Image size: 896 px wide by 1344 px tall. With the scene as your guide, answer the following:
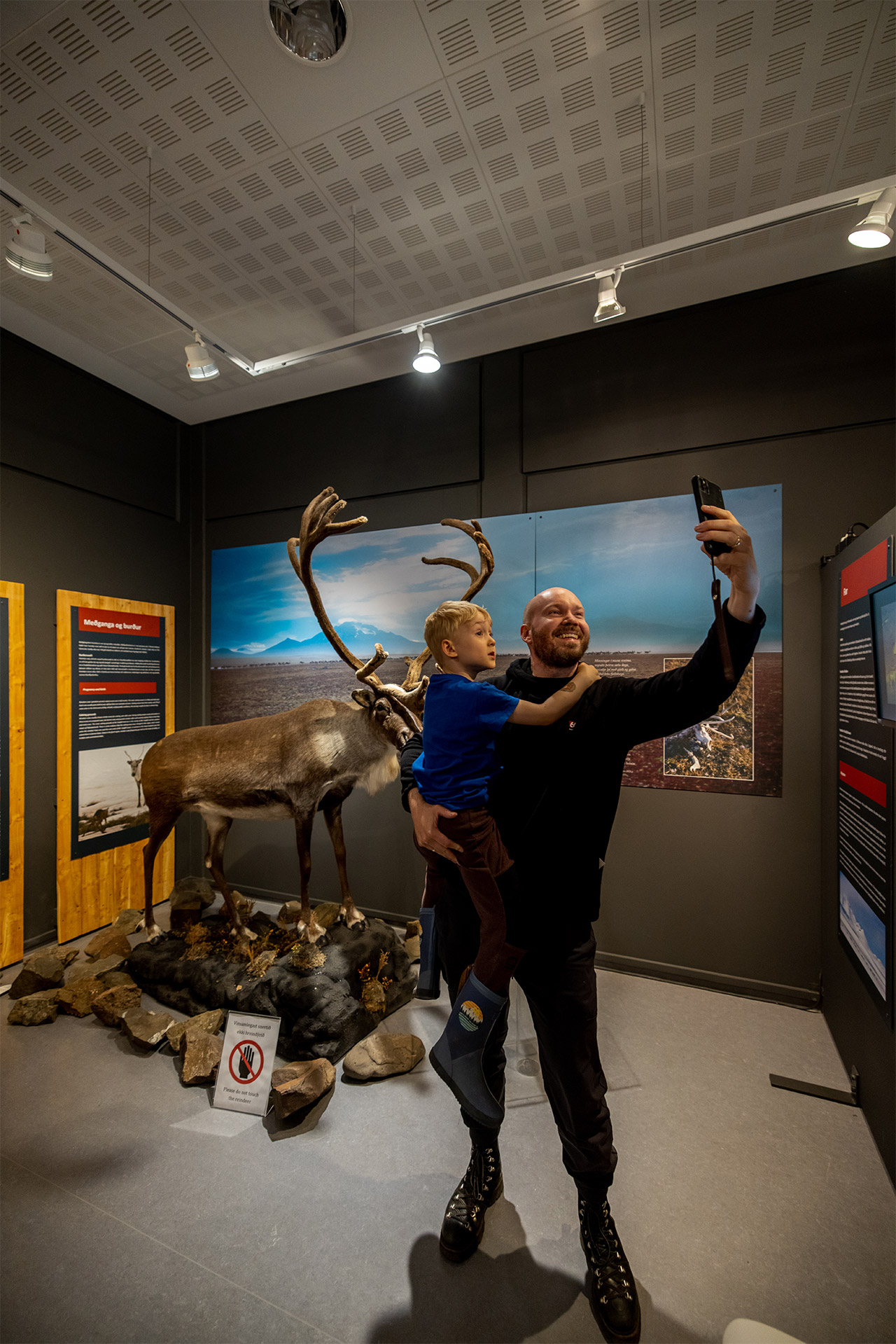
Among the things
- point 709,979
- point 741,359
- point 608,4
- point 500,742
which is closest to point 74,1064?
point 500,742

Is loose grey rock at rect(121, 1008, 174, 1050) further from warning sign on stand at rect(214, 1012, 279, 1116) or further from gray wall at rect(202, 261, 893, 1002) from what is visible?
gray wall at rect(202, 261, 893, 1002)

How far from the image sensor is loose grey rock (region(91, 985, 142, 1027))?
2789 mm

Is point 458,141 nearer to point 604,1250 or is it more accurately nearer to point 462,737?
point 462,737

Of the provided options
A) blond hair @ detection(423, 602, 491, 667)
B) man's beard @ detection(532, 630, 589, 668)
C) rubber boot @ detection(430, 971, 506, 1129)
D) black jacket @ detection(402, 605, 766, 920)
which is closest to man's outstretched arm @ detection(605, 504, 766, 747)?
black jacket @ detection(402, 605, 766, 920)

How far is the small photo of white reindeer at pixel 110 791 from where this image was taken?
12.7ft

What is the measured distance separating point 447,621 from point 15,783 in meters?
3.30

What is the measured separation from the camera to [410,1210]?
6.02 ft

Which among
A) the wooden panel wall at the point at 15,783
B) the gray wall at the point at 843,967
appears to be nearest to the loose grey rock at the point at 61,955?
the wooden panel wall at the point at 15,783

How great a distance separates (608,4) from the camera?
6.18 ft

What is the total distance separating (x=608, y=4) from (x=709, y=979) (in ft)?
13.3

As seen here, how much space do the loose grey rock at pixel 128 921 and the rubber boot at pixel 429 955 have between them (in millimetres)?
2651

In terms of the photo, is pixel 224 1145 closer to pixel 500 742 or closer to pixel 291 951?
pixel 291 951

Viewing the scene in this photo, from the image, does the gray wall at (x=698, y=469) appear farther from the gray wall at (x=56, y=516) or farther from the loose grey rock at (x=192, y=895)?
the gray wall at (x=56, y=516)

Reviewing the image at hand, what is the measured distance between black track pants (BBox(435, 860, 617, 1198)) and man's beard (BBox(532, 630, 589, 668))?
70cm
